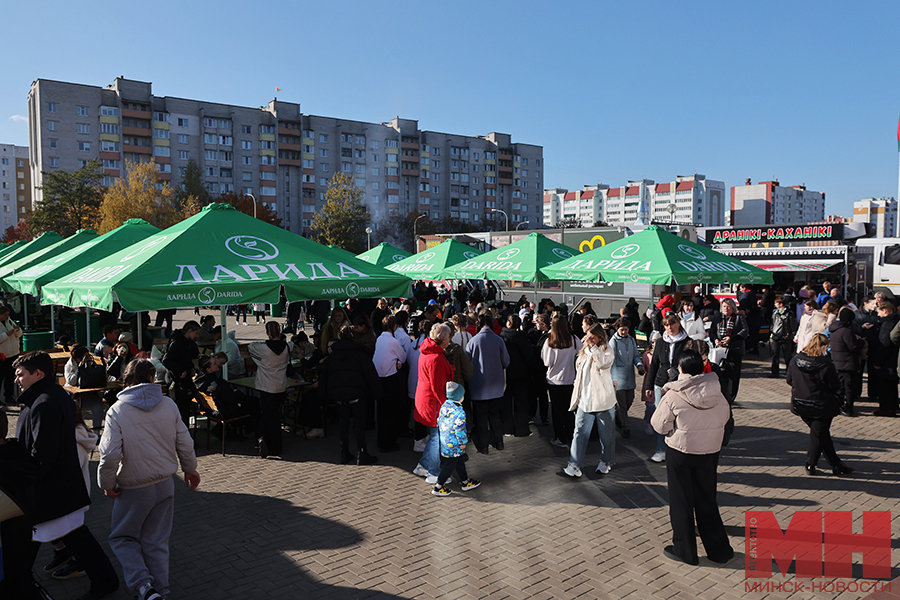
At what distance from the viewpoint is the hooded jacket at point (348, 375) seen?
23.9 ft

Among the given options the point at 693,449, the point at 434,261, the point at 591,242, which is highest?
the point at 591,242

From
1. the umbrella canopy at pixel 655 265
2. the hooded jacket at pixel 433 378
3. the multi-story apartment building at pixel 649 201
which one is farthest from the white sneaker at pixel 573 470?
the multi-story apartment building at pixel 649 201

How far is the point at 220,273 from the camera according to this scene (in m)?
7.86

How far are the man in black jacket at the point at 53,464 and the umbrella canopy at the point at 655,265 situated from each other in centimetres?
944

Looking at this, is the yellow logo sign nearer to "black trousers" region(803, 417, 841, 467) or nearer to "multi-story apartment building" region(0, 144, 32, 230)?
"black trousers" region(803, 417, 841, 467)

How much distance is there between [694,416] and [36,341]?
13.7 metres

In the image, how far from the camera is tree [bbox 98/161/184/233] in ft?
142

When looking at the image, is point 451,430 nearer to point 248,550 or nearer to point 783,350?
point 248,550

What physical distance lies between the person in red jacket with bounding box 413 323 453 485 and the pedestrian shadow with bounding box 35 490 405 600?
1549 mm

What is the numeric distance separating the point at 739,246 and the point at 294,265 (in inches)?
1094

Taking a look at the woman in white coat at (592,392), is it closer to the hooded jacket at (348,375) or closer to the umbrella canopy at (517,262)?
the hooded jacket at (348,375)

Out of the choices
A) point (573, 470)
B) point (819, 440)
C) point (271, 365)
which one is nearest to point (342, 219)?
point (271, 365)

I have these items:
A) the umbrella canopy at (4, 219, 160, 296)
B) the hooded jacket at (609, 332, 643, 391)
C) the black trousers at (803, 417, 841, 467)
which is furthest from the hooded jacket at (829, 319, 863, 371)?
the umbrella canopy at (4, 219, 160, 296)

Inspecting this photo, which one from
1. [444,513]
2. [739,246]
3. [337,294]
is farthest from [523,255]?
[739,246]
